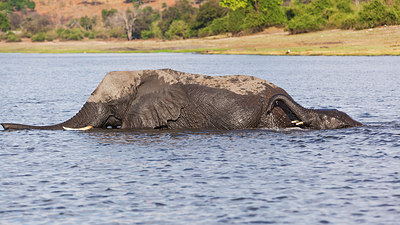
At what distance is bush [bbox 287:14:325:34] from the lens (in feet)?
282

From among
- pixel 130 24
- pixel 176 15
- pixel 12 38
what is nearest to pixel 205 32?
pixel 176 15

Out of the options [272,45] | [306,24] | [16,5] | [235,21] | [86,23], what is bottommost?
[272,45]

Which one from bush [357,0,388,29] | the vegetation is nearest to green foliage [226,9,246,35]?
the vegetation

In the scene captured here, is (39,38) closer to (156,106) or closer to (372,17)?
(372,17)

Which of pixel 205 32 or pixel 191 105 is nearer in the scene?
pixel 191 105

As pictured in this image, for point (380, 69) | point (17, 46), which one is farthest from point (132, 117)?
point (17, 46)

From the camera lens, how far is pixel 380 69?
45250 millimetres

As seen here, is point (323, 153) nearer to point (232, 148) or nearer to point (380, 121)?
point (232, 148)

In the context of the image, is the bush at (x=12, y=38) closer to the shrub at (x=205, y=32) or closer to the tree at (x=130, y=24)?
the tree at (x=130, y=24)

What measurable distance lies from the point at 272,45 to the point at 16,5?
126 meters

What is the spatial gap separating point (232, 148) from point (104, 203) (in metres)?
4.70

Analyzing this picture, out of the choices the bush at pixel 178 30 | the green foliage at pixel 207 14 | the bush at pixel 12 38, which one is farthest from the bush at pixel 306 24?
the bush at pixel 12 38

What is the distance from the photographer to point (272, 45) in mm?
83188

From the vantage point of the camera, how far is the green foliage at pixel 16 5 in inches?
7170
